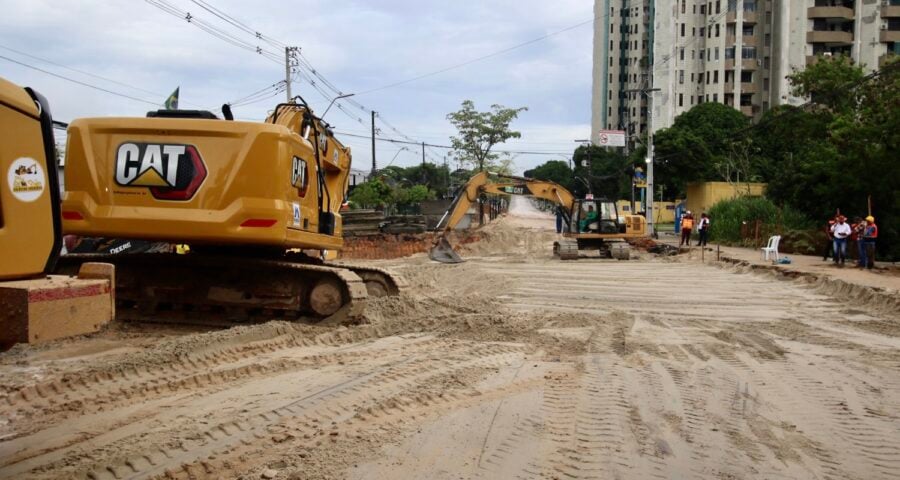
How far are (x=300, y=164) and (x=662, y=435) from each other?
5351 mm

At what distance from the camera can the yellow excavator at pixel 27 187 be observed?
333cm

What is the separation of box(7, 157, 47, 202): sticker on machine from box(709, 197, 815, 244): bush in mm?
27864

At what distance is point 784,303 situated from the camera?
497 inches

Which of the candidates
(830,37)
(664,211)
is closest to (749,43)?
(830,37)

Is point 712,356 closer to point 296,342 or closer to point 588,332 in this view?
point 588,332

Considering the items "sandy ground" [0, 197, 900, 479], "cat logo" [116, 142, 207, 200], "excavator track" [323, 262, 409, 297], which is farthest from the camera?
"excavator track" [323, 262, 409, 297]

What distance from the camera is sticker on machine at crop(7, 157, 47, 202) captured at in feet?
11.1

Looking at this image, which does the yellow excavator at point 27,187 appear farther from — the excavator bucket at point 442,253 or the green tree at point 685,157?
the green tree at point 685,157

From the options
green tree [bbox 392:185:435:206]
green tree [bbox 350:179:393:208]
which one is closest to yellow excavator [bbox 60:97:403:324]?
green tree [bbox 350:179:393:208]

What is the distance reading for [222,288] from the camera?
29.0ft

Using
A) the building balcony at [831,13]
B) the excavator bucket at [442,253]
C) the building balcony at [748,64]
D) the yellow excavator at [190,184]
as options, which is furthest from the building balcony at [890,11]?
the yellow excavator at [190,184]

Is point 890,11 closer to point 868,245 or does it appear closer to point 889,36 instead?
point 889,36

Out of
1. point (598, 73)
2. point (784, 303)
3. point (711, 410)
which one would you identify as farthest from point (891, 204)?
point (598, 73)

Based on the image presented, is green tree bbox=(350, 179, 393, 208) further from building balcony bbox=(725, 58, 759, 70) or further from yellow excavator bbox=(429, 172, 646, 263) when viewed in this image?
building balcony bbox=(725, 58, 759, 70)
